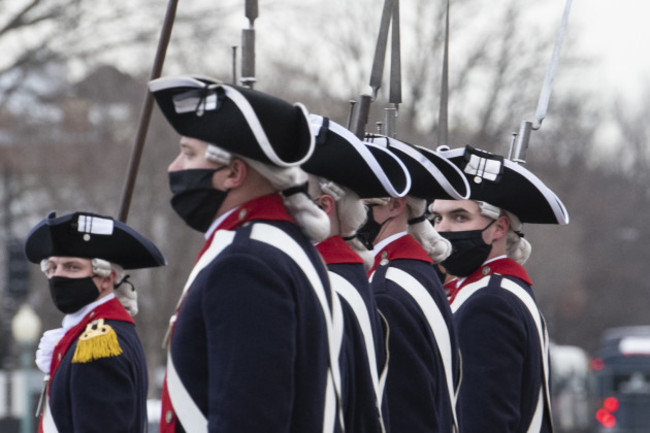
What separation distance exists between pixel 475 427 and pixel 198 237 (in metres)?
16.7

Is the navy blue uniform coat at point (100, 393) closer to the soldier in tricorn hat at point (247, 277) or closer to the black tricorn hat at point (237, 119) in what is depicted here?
the soldier in tricorn hat at point (247, 277)

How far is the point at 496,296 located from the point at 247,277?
2.30m

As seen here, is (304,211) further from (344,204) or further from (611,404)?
(611,404)

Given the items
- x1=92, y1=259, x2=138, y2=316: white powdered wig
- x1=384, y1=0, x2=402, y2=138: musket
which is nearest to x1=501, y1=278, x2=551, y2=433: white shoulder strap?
x1=384, y1=0, x2=402, y2=138: musket

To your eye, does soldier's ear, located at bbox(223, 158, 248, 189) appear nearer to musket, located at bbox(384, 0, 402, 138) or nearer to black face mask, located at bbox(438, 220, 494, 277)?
musket, located at bbox(384, 0, 402, 138)

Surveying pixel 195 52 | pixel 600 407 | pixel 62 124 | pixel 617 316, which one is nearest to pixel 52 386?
pixel 195 52

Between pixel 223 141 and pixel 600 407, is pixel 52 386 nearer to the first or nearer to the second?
pixel 223 141

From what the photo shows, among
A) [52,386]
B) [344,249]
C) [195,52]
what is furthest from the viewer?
[195,52]

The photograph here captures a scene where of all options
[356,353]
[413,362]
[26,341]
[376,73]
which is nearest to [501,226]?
[376,73]

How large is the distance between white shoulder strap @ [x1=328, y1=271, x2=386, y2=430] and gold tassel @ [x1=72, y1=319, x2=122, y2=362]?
1353 mm

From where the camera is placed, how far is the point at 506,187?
20.1ft

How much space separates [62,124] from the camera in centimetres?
2142

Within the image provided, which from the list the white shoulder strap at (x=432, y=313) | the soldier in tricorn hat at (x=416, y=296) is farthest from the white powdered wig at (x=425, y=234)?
the white shoulder strap at (x=432, y=313)

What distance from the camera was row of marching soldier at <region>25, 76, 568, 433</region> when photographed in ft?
12.1
